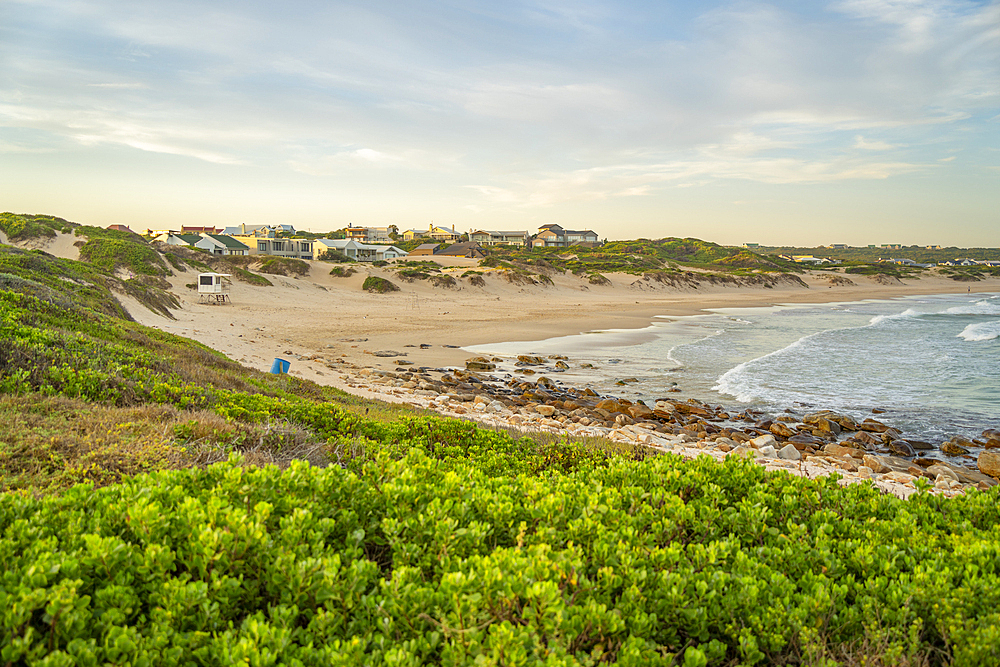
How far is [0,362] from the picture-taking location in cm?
642

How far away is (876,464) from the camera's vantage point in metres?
10.0

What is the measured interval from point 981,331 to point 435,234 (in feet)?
342

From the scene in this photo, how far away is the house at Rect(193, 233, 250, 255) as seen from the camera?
6601 centimetres

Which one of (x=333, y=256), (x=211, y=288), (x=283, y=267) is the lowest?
(x=211, y=288)

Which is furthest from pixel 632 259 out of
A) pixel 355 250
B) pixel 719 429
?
pixel 719 429

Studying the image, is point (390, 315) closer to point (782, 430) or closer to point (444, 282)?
point (444, 282)

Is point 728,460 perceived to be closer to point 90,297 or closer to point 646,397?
point 646,397

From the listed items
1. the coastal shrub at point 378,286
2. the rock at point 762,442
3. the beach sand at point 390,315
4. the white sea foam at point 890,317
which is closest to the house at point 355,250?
the beach sand at point 390,315

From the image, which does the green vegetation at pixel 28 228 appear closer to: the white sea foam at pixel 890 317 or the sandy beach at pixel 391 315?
the sandy beach at pixel 391 315

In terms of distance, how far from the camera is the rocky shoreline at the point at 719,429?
9.80 m

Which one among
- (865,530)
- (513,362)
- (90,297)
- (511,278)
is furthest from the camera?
(511,278)

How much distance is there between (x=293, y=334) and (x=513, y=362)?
10.8 metres

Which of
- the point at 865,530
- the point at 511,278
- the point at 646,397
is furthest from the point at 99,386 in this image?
the point at 511,278

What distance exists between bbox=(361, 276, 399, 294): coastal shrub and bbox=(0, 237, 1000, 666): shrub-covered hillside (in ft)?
138
